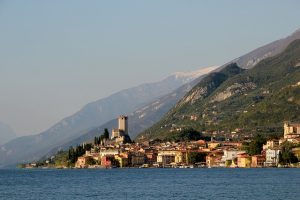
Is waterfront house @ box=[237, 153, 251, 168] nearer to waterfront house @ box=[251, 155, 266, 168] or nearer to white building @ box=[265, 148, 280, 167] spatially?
waterfront house @ box=[251, 155, 266, 168]

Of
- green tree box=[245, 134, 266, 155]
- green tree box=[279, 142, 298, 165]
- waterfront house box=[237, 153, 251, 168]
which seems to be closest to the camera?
green tree box=[279, 142, 298, 165]

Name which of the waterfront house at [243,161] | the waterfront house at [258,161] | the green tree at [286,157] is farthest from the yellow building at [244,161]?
the green tree at [286,157]

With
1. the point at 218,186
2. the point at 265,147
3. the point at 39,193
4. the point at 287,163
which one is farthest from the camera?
the point at 265,147

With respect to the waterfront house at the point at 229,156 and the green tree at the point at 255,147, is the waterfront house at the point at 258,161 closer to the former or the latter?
the green tree at the point at 255,147

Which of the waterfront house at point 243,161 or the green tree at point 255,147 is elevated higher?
the green tree at point 255,147

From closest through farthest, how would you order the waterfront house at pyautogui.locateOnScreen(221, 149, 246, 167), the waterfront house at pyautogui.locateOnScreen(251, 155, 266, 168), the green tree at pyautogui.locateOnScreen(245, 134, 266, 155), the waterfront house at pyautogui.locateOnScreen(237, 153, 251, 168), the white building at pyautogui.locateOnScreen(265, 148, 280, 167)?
the white building at pyautogui.locateOnScreen(265, 148, 280, 167)
the waterfront house at pyautogui.locateOnScreen(251, 155, 266, 168)
the waterfront house at pyautogui.locateOnScreen(237, 153, 251, 168)
the green tree at pyautogui.locateOnScreen(245, 134, 266, 155)
the waterfront house at pyautogui.locateOnScreen(221, 149, 246, 167)

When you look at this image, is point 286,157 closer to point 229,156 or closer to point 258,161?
point 258,161

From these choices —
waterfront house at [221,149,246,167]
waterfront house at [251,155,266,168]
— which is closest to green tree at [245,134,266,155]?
waterfront house at [221,149,246,167]

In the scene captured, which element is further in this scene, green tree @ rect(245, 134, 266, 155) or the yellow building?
green tree @ rect(245, 134, 266, 155)

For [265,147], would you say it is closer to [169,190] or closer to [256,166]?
[256,166]

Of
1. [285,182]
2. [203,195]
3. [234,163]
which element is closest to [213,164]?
[234,163]

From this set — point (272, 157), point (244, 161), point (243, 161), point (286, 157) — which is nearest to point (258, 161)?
point (244, 161)

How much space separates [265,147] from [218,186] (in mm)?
86000

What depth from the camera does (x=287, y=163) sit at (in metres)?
162
